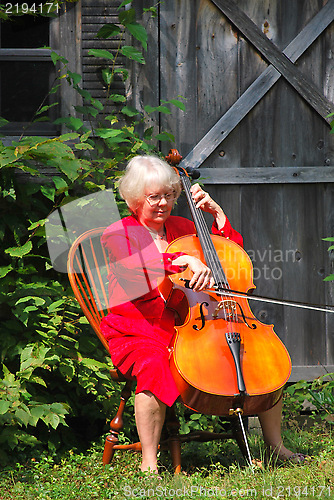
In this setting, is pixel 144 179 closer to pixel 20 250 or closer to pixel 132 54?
pixel 20 250

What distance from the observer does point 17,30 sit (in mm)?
3854

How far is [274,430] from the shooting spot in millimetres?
2543

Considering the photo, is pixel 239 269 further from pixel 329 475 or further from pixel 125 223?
pixel 329 475

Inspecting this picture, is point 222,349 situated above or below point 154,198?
below

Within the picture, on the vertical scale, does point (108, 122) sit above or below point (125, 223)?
above

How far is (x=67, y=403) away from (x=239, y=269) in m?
1.29

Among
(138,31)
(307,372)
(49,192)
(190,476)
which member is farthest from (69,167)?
(307,372)

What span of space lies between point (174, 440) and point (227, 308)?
710mm

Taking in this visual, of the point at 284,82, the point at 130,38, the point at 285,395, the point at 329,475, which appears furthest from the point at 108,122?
the point at 329,475

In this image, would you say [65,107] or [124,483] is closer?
[124,483]

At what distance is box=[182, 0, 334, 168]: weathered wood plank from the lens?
3.66 meters

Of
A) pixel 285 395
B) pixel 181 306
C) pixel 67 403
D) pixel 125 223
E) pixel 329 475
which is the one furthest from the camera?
pixel 285 395

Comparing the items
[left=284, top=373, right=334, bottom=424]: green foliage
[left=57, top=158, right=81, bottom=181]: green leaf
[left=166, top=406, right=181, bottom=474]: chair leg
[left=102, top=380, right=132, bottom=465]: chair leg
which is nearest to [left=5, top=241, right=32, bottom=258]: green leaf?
[left=57, top=158, right=81, bottom=181]: green leaf

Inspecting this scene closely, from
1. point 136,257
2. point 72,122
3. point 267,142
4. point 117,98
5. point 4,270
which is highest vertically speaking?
point 117,98
